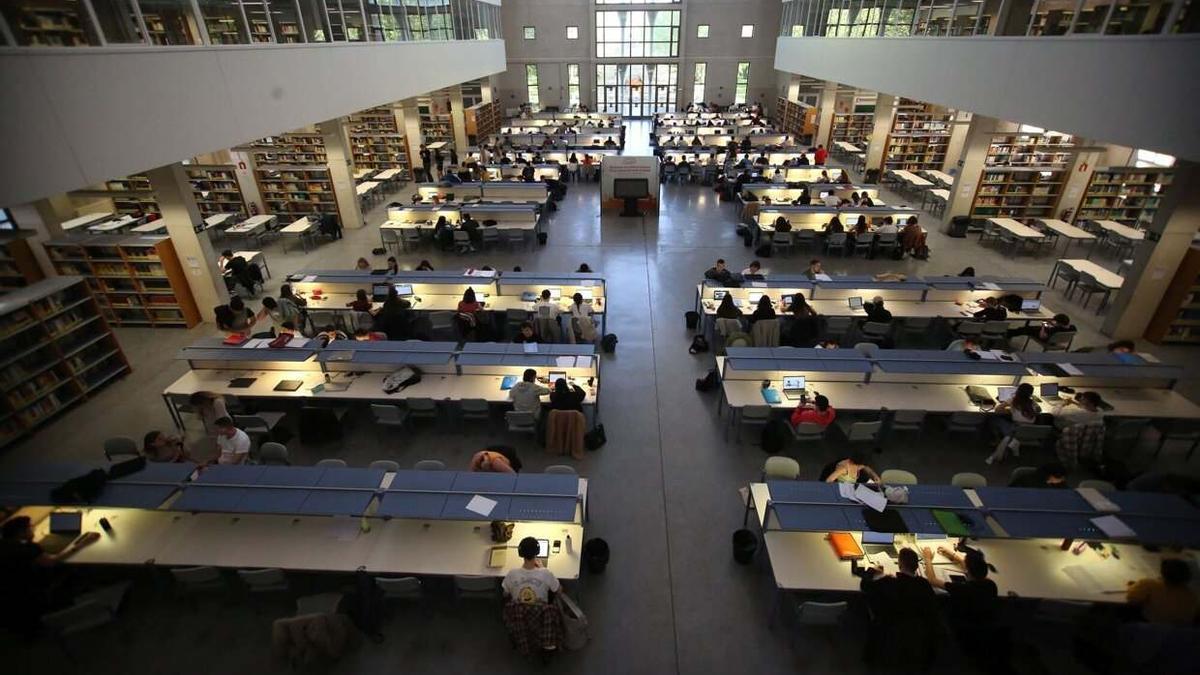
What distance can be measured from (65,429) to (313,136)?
1145cm

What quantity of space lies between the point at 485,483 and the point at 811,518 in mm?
3187

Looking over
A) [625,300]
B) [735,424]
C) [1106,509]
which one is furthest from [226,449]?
[1106,509]

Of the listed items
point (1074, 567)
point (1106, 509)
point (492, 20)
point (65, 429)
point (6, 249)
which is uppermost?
point (492, 20)

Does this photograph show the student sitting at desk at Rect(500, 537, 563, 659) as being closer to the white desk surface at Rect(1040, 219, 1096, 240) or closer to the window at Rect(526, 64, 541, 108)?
the white desk surface at Rect(1040, 219, 1096, 240)

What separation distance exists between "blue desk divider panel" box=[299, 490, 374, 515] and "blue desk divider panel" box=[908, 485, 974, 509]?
535 cm

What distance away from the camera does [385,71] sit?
48.6ft

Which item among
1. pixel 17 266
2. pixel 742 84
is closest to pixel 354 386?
pixel 17 266

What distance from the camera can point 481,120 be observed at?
27172mm

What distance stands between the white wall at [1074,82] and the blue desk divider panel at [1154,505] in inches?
182

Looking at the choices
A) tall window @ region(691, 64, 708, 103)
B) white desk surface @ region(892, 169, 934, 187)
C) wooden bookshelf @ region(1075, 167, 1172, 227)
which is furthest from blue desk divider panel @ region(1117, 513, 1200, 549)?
tall window @ region(691, 64, 708, 103)

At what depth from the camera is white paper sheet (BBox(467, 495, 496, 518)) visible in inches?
208

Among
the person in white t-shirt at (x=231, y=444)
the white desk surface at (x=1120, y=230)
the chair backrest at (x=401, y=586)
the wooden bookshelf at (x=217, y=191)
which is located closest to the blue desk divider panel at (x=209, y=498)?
the person in white t-shirt at (x=231, y=444)

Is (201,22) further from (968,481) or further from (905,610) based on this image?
(968,481)

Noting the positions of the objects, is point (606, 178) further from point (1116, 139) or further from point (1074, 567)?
point (1074, 567)
